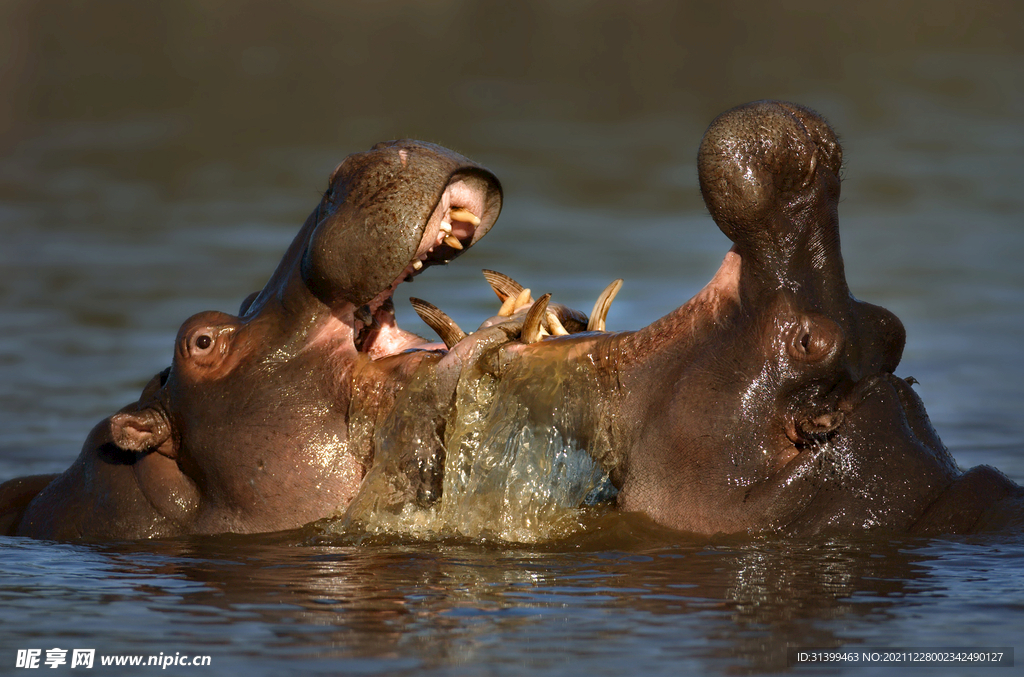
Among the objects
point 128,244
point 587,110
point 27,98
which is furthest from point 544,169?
point 27,98

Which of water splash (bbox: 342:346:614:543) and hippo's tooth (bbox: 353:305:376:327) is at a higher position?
hippo's tooth (bbox: 353:305:376:327)

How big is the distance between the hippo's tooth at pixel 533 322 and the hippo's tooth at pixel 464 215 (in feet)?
1.44

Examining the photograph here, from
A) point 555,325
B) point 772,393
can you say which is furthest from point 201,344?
point 772,393

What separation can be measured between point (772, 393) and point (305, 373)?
1.92 meters

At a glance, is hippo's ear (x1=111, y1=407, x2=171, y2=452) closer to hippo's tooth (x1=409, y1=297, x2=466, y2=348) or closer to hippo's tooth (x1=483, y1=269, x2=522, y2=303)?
hippo's tooth (x1=409, y1=297, x2=466, y2=348)

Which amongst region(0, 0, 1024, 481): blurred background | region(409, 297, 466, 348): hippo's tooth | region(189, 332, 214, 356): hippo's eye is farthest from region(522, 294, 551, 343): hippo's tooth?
region(0, 0, 1024, 481): blurred background

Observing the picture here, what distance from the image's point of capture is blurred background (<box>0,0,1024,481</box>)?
13.2m

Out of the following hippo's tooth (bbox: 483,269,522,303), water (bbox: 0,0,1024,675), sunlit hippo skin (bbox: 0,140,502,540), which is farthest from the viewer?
hippo's tooth (bbox: 483,269,522,303)

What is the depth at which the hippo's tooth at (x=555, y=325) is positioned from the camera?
6.56 meters

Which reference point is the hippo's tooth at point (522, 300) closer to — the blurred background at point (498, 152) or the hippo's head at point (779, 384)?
the hippo's head at point (779, 384)

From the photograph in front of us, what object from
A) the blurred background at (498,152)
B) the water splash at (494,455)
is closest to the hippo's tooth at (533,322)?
the water splash at (494,455)

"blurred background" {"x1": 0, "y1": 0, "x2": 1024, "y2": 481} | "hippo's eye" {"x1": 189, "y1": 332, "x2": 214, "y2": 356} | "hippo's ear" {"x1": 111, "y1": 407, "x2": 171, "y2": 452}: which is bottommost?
"hippo's ear" {"x1": 111, "y1": 407, "x2": 171, "y2": 452}

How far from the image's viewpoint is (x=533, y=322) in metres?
6.29

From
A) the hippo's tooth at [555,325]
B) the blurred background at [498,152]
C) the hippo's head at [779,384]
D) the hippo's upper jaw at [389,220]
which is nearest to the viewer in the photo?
the hippo's head at [779,384]
